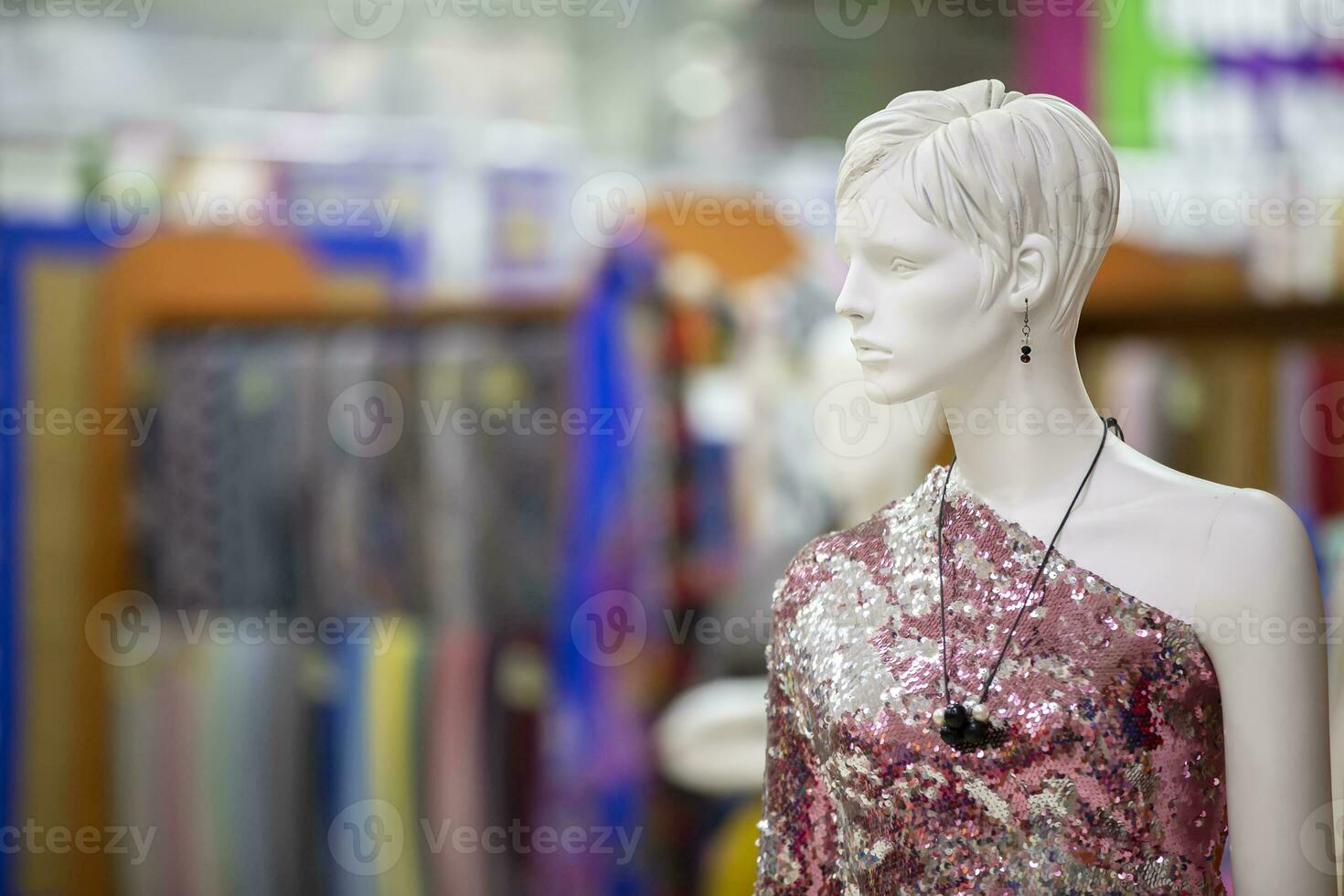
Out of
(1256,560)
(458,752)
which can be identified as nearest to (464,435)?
(458,752)

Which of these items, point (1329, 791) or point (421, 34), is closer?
point (1329, 791)

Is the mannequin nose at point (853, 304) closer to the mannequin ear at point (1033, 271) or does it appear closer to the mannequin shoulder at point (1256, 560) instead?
the mannequin ear at point (1033, 271)

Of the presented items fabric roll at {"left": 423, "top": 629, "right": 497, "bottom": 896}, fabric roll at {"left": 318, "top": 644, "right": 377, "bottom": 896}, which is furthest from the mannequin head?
fabric roll at {"left": 318, "top": 644, "right": 377, "bottom": 896}

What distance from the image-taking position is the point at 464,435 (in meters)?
3.67

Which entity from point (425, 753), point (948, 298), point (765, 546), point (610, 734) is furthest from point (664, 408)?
point (948, 298)

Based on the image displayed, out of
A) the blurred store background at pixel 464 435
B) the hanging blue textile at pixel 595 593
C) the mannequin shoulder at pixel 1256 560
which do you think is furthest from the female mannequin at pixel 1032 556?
the hanging blue textile at pixel 595 593

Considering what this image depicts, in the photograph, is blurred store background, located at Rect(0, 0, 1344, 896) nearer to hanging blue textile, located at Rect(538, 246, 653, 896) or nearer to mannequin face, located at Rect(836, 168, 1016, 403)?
hanging blue textile, located at Rect(538, 246, 653, 896)

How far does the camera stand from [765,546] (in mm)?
3367

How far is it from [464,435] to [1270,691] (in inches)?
107

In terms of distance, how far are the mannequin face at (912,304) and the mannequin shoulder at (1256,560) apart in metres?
0.26

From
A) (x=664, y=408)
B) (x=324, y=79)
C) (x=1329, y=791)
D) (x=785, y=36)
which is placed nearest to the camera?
(x=1329, y=791)

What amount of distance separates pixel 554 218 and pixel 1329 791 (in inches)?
128

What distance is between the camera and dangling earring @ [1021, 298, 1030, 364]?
4.28 ft

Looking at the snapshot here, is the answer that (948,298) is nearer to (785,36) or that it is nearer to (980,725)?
(980,725)
